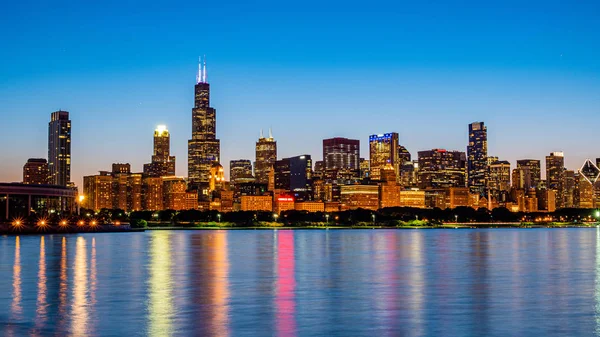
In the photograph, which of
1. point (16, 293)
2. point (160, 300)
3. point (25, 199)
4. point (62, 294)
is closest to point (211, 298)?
point (160, 300)

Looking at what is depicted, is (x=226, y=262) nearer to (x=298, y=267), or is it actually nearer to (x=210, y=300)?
(x=298, y=267)

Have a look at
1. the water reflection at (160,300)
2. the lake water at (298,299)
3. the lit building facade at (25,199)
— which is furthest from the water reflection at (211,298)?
the lit building facade at (25,199)

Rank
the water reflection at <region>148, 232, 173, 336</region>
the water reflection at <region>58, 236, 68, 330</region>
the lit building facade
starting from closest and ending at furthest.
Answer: the water reflection at <region>148, 232, 173, 336</region> → the water reflection at <region>58, 236, 68, 330</region> → the lit building facade

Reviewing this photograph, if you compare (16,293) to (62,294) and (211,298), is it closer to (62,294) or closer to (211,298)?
(62,294)

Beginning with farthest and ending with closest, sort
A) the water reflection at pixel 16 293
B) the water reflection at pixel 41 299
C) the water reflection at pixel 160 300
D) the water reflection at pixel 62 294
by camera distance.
→ 1. the water reflection at pixel 16 293
2. the water reflection at pixel 62 294
3. the water reflection at pixel 41 299
4. the water reflection at pixel 160 300

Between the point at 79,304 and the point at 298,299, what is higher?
the point at 79,304

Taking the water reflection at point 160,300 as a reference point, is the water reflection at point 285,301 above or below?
below

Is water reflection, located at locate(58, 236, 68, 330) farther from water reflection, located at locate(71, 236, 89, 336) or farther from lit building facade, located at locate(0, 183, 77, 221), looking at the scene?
lit building facade, located at locate(0, 183, 77, 221)

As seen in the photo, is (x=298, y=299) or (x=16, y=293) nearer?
(x=298, y=299)

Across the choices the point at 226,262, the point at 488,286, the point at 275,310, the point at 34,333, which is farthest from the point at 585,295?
the point at 226,262

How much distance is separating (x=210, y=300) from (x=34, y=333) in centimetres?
981

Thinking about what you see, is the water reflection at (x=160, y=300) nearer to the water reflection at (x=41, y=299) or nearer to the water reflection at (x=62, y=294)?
the water reflection at (x=62, y=294)

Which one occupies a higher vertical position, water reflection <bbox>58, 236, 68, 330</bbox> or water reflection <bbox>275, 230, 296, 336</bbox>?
water reflection <bbox>58, 236, 68, 330</bbox>

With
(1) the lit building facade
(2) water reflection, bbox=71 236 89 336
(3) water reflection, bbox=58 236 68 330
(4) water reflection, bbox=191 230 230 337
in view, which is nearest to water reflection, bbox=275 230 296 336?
(4) water reflection, bbox=191 230 230 337
